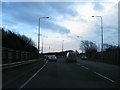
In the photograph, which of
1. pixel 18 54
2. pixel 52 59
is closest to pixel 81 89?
pixel 18 54

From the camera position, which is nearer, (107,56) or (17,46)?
(17,46)

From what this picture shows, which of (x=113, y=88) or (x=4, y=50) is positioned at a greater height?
(x=4, y=50)

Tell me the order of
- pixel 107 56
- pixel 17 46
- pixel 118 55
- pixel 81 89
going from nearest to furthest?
pixel 81 89 < pixel 118 55 < pixel 17 46 < pixel 107 56

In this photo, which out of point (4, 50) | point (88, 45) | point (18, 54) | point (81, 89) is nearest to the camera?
point (81, 89)

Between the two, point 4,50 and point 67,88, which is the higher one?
point 4,50

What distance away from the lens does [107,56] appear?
55.0m

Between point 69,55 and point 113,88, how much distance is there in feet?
123

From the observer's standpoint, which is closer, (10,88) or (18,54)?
(10,88)

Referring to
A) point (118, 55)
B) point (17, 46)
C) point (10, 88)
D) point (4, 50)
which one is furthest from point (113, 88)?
point (17, 46)

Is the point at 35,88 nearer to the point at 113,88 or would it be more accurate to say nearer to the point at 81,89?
the point at 81,89

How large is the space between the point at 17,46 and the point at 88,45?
91982mm

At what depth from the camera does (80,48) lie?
5566 inches

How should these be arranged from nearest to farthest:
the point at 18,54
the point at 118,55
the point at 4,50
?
the point at 4,50 < the point at 18,54 < the point at 118,55

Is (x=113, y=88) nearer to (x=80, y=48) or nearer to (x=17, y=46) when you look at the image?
(x=17, y=46)
